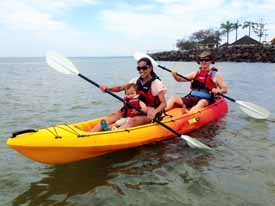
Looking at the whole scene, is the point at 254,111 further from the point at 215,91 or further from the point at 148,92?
the point at 148,92

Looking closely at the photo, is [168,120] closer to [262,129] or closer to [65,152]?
[65,152]

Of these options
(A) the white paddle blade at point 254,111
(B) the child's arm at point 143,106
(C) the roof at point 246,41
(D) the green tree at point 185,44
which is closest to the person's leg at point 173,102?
(B) the child's arm at point 143,106

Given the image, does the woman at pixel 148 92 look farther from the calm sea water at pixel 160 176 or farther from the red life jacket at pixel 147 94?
the calm sea water at pixel 160 176

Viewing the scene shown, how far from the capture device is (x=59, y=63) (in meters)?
6.50

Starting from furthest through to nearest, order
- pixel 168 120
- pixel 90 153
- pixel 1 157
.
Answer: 1. pixel 168 120
2. pixel 1 157
3. pixel 90 153

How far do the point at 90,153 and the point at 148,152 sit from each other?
1.33 meters

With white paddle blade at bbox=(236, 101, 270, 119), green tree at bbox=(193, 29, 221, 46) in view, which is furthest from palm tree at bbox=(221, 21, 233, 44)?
white paddle blade at bbox=(236, 101, 270, 119)

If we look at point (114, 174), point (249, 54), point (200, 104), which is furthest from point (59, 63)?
point (249, 54)

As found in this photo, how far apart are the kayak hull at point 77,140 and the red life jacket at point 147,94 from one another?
37cm

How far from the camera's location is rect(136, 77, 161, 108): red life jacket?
6.01 m

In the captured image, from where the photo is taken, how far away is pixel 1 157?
19.3 feet

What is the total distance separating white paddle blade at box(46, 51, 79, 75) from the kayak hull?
1.08 m

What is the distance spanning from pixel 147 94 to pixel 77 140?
5.49 feet

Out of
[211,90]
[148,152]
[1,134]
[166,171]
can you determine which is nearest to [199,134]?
[211,90]
